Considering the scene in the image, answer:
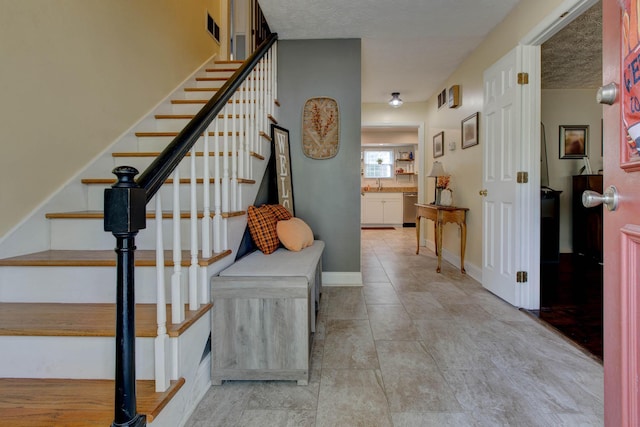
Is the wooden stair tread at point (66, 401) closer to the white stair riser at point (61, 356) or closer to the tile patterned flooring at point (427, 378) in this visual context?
the white stair riser at point (61, 356)

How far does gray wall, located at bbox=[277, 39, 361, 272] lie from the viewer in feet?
10.5

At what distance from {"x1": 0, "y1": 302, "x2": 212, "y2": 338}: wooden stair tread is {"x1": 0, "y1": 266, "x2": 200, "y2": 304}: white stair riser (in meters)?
0.04

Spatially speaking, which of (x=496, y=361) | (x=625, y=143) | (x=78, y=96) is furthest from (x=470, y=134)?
(x=78, y=96)

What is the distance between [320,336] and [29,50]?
2276 millimetres

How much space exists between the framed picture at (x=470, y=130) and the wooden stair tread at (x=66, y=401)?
139 inches

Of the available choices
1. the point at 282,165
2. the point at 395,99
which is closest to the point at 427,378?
the point at 282,165

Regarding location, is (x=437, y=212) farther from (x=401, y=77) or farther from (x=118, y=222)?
(x=118, y=222)

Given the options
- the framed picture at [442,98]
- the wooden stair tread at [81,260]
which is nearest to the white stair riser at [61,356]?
the wooden stair tread at [81,260]

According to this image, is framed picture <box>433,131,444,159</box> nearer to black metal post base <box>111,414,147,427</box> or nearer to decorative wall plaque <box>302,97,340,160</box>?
decorative wall plaque <box>302,97,340,160</box>

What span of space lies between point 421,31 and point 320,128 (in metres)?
1.36

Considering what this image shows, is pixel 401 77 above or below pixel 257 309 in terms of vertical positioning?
above

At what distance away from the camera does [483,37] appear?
3209 mm

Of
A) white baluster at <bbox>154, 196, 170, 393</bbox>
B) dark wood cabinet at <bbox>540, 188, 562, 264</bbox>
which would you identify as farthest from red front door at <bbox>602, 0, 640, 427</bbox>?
dark wood cabinet at <bbox>540, 188, 562, 264</bbox>

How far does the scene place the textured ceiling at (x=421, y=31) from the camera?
265cm
